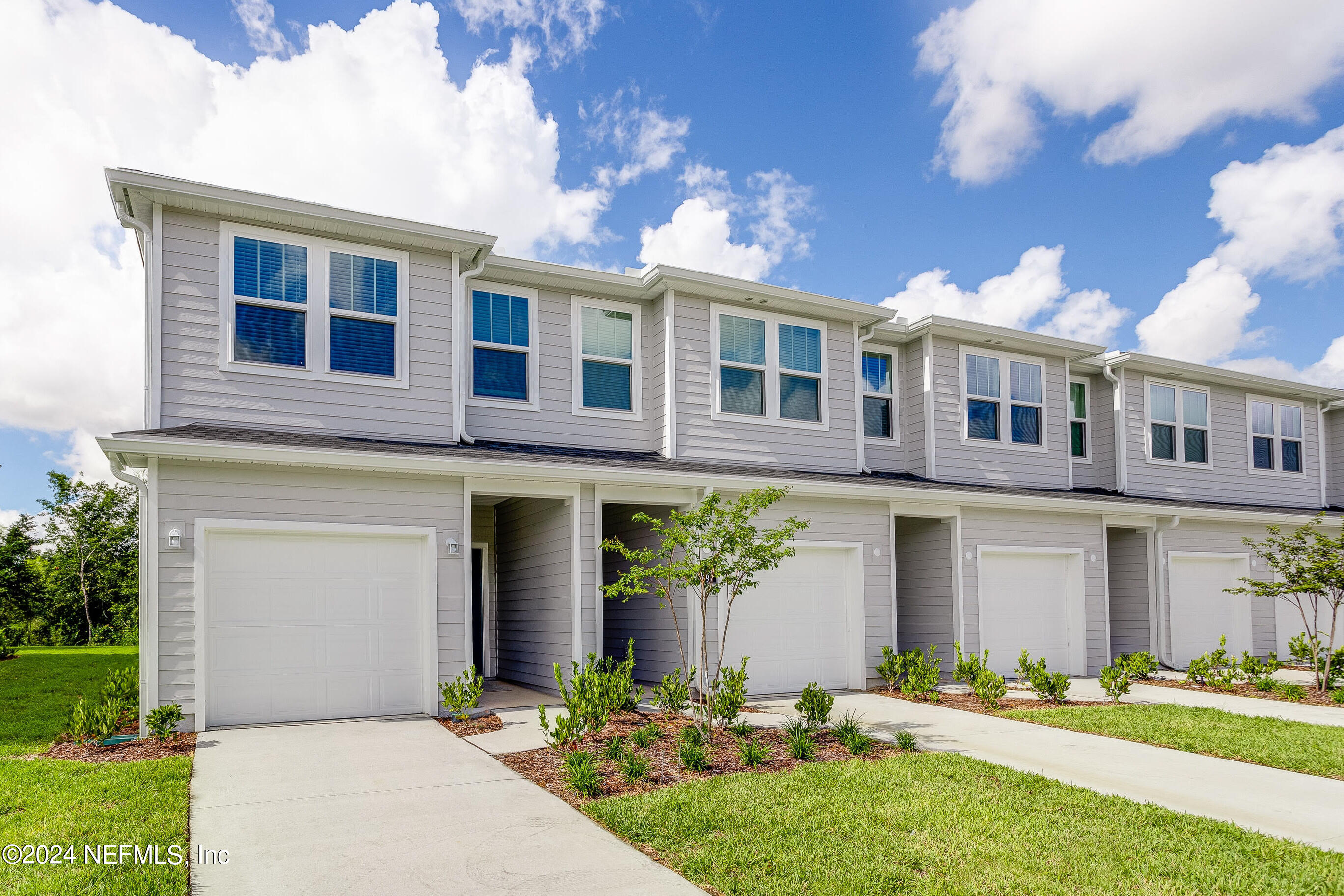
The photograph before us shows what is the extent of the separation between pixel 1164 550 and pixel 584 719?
12208 millimetres

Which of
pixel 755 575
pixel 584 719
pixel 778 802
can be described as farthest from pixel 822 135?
pixel 778 802

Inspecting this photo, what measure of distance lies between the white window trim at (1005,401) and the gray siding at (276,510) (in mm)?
9151

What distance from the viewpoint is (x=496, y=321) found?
1189 cm

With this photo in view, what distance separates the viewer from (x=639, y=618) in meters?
12.5

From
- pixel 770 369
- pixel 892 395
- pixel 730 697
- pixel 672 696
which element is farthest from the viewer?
pixel 892 395

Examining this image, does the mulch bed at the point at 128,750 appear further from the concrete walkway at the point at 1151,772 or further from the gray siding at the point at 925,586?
the gray siding at the point at 925,586

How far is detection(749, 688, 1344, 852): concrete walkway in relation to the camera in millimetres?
5855

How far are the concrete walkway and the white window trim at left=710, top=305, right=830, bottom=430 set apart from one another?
177 inches

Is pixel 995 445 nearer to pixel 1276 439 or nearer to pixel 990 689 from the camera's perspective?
pixel 990 689

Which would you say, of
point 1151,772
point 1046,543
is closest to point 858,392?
point 1046,543

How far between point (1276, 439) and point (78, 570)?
31807 millimetres

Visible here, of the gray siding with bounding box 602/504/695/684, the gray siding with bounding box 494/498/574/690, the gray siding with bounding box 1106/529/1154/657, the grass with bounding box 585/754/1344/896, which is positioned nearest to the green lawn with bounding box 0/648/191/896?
the grass with bounding box 585/754/1344/896

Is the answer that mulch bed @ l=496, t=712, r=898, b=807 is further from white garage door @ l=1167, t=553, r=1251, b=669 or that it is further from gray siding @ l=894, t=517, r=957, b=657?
white garage door @ l=1167, t=553, r=1251, b=669

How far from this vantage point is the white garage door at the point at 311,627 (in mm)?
8797
